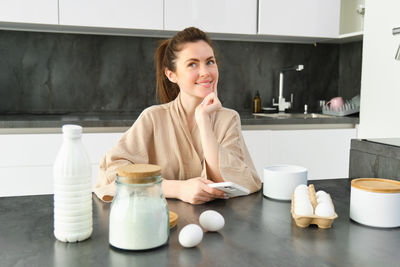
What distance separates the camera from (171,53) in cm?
170

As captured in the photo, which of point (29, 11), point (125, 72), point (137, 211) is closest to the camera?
point (137, 211)

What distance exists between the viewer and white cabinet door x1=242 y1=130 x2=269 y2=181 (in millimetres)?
2824

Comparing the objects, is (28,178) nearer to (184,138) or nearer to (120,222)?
(184,138)

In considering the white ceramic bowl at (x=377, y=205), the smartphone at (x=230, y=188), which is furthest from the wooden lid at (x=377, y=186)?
the smartphone at (x=230, y=188)

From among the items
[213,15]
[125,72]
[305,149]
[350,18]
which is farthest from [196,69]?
[350,18]

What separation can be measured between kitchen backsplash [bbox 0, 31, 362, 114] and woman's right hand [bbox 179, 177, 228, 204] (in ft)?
7.08

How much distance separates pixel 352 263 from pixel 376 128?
234cm

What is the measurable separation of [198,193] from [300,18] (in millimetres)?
2323

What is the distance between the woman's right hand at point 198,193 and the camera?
45.5 inches

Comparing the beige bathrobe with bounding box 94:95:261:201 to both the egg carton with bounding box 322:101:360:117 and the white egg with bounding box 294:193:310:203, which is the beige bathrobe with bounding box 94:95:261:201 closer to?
the white egg with bounding box 294:193:310:203

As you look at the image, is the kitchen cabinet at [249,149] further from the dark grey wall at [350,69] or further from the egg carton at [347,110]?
the dark grey wall at [350,69]

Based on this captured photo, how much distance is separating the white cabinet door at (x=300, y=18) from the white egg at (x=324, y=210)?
2256 millimetres

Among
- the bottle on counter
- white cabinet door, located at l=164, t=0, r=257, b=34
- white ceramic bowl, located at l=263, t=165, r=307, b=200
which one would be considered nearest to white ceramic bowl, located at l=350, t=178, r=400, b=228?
white ceramic bowl, located at l=263, t=165, r=307, b=200

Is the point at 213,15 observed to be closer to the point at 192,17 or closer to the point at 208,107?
the point at 192,17
